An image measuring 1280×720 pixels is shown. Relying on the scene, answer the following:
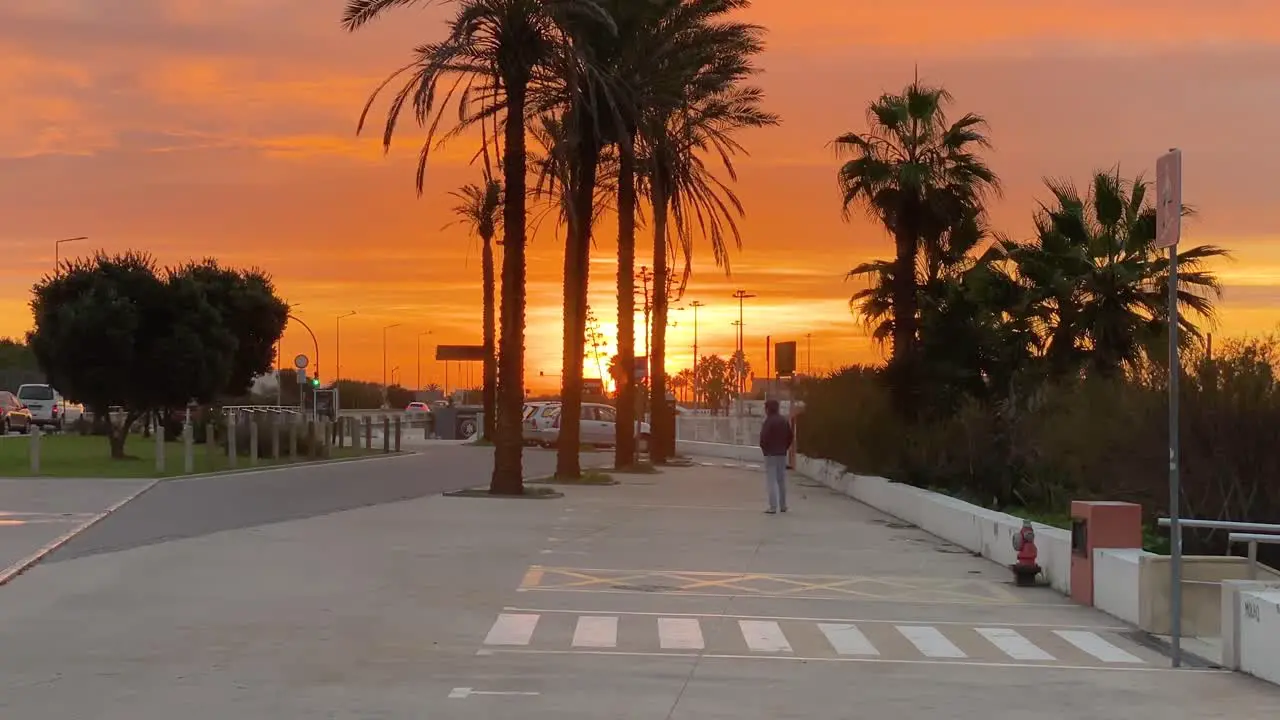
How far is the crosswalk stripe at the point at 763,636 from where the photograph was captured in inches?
470

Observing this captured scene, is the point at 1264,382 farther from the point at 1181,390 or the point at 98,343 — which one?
the point at 98,343

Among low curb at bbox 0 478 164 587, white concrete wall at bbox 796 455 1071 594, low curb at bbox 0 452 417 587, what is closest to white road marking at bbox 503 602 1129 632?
white concrete wall at bbox 796 455 1071 594

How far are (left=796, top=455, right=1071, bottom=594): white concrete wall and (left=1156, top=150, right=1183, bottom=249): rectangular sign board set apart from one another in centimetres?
514

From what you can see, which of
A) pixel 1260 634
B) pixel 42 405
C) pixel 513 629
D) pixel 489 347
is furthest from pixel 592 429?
pixel 1260 634

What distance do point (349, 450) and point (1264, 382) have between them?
3626 centimetres

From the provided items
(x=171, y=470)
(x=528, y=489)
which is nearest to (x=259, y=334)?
(x=171, y=470)

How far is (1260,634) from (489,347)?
177 ft

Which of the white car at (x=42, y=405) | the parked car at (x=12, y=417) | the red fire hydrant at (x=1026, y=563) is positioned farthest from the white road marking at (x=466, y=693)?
the white car at (x=42, y=405)

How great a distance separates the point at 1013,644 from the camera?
1248cm

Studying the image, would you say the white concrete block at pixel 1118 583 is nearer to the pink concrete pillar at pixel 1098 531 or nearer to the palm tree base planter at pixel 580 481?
the pink concrete pillar at pixel 1098 531

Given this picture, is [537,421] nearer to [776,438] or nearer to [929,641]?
[776,438]

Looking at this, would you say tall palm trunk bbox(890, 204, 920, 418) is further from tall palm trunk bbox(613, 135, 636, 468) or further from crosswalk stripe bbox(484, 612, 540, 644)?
crosswalk stripe bbox(484, 612, 540, 644)

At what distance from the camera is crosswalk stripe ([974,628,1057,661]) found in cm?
1191

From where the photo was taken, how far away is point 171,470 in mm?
35812
